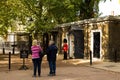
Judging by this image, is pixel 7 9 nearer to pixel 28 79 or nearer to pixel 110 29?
pixel 110 29

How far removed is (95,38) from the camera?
30.6 meters

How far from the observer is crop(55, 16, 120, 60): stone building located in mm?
28234

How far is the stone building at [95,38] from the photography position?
2823cm

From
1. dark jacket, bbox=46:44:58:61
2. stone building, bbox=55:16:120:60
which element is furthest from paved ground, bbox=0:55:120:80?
stone building, bbox=55:16:120:60

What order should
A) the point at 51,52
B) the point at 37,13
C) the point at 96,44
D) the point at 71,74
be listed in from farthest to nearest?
the point at 37,13 < the point at 96,44 < the point at 71,74 < the point at 51,52

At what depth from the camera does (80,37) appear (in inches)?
1305

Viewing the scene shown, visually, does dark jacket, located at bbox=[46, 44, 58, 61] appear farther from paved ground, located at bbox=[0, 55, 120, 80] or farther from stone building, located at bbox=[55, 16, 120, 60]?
stone building, located at bbox=[55, 16, 120, 60]

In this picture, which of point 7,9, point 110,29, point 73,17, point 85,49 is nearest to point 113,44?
point 110,29

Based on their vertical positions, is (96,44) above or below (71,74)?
above

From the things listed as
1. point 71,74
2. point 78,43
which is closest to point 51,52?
point 71,74

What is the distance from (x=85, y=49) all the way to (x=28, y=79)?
1578 centimetres

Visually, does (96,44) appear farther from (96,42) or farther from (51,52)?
(51,52)

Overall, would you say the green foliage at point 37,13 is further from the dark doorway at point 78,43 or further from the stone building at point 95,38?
the dark doorway at point 78,43

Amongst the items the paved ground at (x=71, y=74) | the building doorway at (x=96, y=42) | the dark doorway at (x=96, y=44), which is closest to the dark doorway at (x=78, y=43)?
the building doorway at (x=96, y=42)
